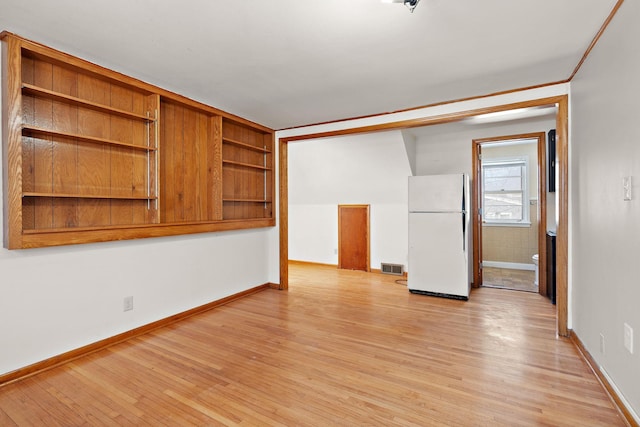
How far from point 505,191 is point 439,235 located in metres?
3.02

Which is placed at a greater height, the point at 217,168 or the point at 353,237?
the point at 217,168

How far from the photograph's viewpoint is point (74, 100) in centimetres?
236

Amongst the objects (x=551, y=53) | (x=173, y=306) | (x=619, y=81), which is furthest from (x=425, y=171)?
(x=173, y=306)

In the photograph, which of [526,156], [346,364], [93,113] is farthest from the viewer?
[526,156]

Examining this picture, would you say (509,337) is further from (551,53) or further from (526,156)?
(526,156)

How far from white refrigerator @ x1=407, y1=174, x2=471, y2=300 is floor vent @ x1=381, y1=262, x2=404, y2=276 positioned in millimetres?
1077

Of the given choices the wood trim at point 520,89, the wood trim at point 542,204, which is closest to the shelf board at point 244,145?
the wood trim at point 520,89

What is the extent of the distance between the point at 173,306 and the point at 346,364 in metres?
1.92

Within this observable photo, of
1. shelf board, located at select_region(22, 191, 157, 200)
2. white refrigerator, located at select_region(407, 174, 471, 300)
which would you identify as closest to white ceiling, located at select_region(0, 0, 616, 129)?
shelf board, located at select_region(22, 191, 157, 200)

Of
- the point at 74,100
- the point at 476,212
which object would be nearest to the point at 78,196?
the point at 74,100

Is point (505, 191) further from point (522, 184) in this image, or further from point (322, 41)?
point (322, 41)

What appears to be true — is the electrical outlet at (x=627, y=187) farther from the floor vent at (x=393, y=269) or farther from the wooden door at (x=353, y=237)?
the wooden door at (x=353, y=237)

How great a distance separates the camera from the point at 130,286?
2.86m

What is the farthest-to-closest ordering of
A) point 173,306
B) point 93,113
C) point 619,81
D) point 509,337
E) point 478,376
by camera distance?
point 173,306 < point 509,337 < point 93,113 < point 478,376 < point 619,81
